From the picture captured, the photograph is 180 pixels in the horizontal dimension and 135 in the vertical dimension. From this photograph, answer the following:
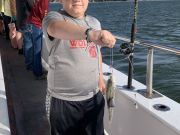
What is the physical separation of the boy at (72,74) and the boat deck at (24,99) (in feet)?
3.58

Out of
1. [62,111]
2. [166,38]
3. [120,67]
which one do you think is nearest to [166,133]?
[62,111]

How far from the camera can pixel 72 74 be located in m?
2.29

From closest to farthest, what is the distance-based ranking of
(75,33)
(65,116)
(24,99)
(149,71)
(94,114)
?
(75,33) < (65,116) < (94,114) < (149,71) < (24,99)

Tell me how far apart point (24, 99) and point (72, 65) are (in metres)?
2.32

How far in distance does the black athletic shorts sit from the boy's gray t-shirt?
0.17 ft

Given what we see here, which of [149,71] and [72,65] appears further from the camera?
[149,71]

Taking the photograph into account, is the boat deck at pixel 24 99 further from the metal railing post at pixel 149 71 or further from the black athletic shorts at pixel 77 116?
the metal railing post at pixel 149 71

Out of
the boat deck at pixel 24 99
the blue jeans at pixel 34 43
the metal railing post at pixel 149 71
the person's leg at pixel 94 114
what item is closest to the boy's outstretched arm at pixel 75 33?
the person's leg at pixel 94 114

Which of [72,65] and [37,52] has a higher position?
[72,65]

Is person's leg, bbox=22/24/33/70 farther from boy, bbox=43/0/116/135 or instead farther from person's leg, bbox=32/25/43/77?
boy, bbox=43/0/116/135

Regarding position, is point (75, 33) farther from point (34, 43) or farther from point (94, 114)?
point (34, 43)

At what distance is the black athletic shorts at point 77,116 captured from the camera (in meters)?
2.37

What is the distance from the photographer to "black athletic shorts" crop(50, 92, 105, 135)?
2.37m

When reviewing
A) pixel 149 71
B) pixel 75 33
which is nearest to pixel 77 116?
pixel 75 33
